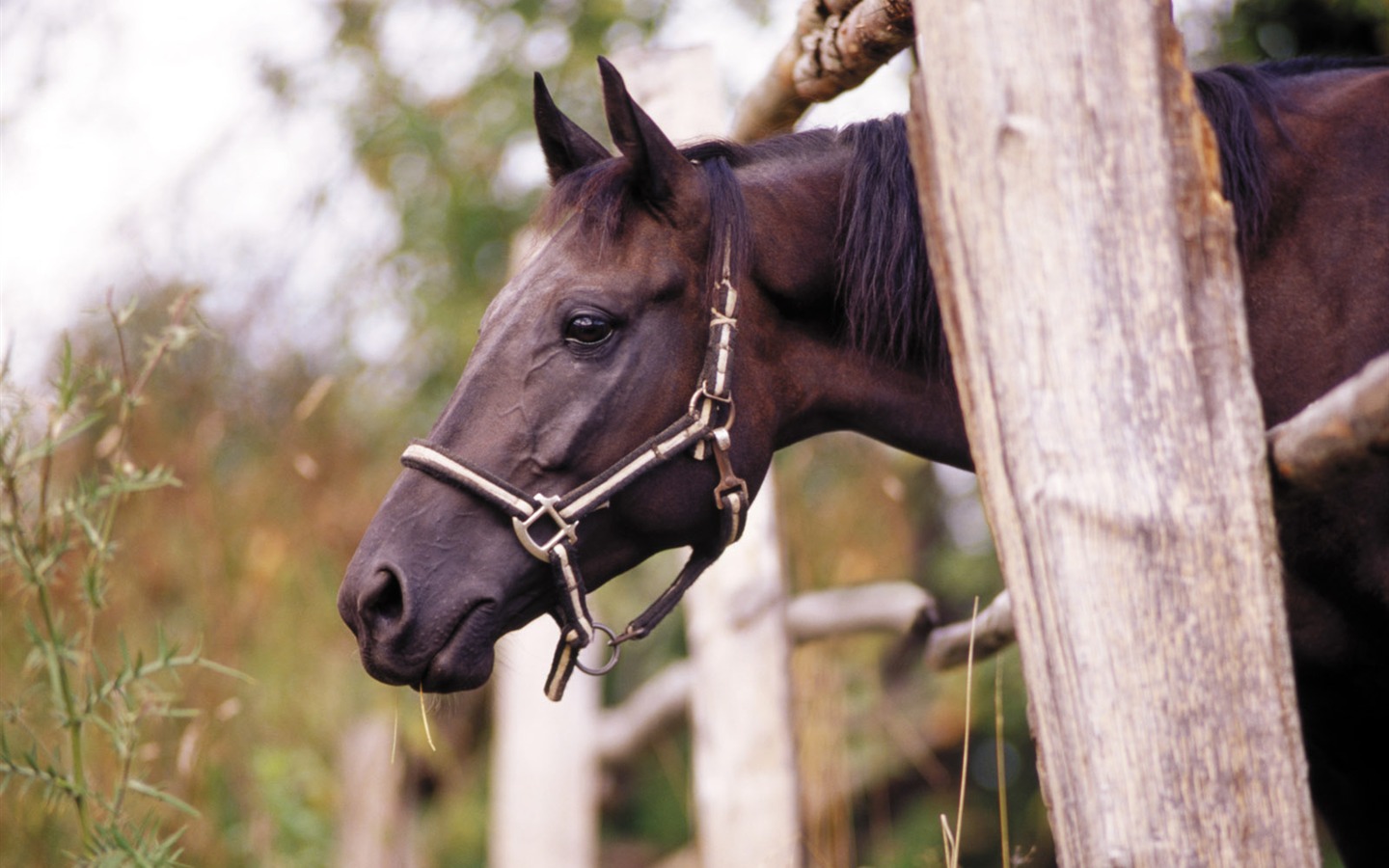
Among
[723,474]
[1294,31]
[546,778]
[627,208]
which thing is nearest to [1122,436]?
[723,474]

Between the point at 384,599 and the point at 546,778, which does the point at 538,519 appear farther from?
the point at 546,778

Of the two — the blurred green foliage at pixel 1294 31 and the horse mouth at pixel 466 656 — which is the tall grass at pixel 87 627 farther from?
the blurred green foliage at pixel 1294 31

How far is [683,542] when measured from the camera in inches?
95.3

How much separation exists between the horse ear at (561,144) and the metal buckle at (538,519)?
0.84 m

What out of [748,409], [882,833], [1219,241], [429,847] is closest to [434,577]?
[748,409]

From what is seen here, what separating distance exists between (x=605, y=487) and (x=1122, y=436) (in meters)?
1.11

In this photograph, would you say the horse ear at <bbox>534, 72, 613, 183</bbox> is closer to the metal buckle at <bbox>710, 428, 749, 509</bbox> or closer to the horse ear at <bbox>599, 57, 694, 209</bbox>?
the horse ear at <bbox>599, 57, 694, 209</bbox>

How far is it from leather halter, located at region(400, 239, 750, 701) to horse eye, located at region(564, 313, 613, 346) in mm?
220

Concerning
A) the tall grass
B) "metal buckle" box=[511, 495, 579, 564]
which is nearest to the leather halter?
"metal buckle" box=[511, 495, 579, 564]

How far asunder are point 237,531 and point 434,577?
14.4 feet

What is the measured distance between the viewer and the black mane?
2.30 metres

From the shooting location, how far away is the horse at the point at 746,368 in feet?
6.80

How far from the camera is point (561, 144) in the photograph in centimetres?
264

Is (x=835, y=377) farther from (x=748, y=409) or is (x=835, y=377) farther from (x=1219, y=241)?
(x=1219, y=241)
